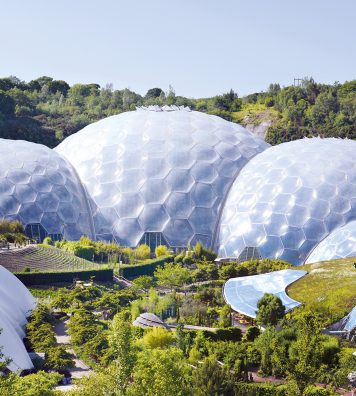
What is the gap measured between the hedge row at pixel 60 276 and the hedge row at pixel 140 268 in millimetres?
1587

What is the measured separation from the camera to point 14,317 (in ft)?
82.5

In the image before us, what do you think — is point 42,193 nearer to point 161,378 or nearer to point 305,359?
point 305,359

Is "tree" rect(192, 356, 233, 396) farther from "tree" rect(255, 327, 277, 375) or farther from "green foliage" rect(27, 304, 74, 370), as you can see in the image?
"green foliage" rect(27, 304, 74, 370)

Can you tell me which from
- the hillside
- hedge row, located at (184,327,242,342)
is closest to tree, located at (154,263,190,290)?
the hillside

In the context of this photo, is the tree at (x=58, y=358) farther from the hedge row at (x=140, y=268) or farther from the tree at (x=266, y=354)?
the hedge row at (x=140, y=268)

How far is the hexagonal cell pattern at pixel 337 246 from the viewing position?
35.2 meters

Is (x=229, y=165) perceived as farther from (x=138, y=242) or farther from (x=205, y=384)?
(x=205, y=384)

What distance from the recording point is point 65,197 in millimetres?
42875

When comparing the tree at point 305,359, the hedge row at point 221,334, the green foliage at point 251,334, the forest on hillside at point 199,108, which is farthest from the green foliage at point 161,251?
the forest on hillside at point 199,108

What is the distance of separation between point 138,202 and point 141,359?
2436cm

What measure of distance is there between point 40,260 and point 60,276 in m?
2.19

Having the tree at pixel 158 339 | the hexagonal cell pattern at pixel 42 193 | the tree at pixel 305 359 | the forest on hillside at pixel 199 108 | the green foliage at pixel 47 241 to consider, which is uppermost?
the forest on hillside at pixel 199 108

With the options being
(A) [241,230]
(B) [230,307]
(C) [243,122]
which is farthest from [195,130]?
(C) [243,122]

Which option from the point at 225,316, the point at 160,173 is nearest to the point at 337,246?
the point at 225,316
